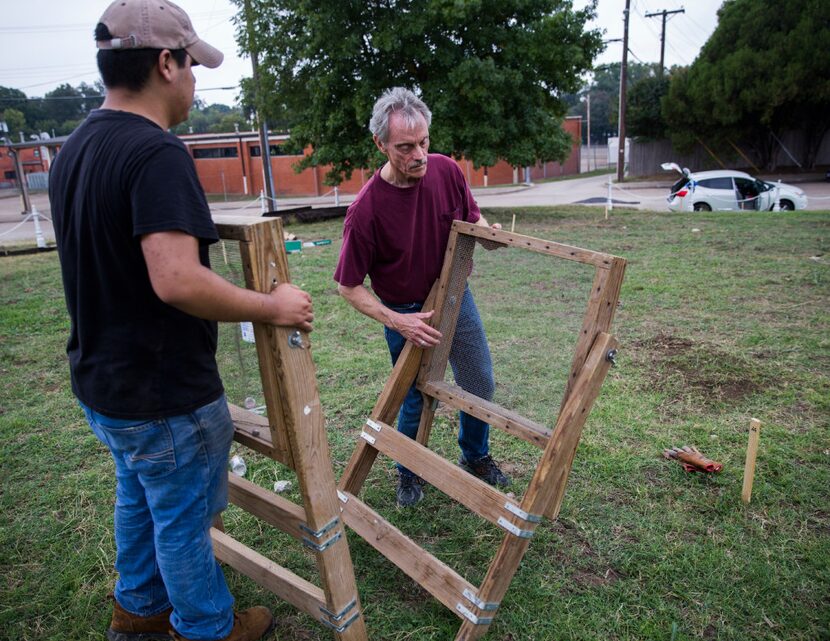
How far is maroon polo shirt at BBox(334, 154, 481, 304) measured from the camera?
264 centimetres

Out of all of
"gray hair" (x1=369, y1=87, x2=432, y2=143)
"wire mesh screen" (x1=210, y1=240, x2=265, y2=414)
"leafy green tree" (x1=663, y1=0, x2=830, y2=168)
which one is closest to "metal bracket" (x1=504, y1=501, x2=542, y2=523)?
"wire mesh screen" (x1=210, y1=240, x2=265, y2=414)

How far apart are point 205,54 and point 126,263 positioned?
612 mm

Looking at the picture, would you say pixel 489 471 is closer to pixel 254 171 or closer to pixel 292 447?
pixel 292 447

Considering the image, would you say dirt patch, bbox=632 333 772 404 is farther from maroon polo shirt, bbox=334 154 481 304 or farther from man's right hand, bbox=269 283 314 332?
man's right hand, bbox=269 283 314 332

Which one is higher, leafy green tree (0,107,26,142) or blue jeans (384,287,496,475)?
leafy green tree (0,107,26,142)

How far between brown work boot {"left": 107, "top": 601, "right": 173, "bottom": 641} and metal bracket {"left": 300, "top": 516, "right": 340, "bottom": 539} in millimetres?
728

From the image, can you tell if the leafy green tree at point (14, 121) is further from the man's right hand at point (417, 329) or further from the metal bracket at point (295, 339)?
the metal bracket at point (295, 339)

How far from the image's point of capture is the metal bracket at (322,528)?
6.22ft

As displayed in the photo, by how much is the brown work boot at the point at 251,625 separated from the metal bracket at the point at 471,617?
28.0 inches

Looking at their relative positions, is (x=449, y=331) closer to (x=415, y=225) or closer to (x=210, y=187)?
(x=415, y=225)

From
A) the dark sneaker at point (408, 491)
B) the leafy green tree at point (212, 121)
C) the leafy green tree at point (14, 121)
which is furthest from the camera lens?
the leafy green tree at point (212, 121)

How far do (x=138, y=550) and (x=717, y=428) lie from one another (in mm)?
3196

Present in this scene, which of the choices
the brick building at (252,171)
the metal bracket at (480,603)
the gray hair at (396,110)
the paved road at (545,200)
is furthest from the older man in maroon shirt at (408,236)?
the brick building at (252,171)

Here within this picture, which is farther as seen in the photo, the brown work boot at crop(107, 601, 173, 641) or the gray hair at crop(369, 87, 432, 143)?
the gray hair at crop(369, 87, 432, 143)
